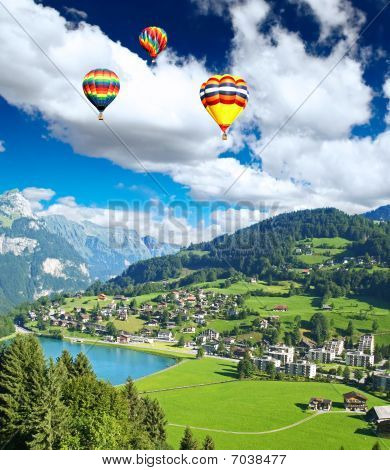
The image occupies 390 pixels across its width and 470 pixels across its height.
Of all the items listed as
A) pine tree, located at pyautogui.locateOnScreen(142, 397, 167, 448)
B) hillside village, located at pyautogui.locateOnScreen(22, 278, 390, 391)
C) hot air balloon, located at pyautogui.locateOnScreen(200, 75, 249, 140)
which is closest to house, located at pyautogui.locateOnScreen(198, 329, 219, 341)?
hillside village, located at pyautogui.locateOnScreen(22, 278, 390, 391)

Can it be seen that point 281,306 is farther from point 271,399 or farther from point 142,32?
point 142,32

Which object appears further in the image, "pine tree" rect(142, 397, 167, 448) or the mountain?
the mountain

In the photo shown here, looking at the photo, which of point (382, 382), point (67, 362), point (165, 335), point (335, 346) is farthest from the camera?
point (165, 335)

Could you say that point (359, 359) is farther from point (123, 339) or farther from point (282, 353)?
point (123, 339)

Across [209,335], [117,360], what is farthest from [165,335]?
[117,360]

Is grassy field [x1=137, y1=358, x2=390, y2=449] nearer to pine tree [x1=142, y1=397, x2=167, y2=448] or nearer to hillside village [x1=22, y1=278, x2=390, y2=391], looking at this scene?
hillside village [x1=22, y1=278, x2=390, y2=391]

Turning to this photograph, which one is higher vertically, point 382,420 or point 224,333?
point 224,333
